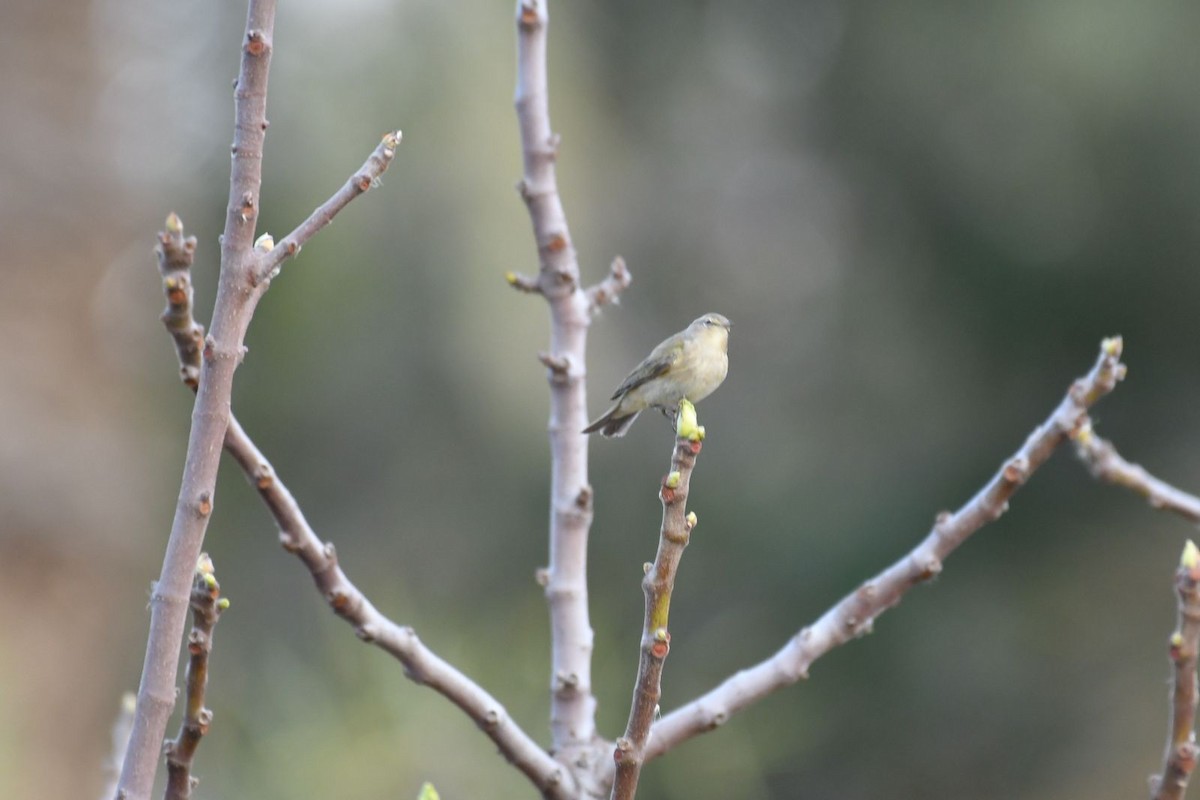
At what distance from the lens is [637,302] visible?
403 inches

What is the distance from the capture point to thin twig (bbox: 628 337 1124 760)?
7.13 ft

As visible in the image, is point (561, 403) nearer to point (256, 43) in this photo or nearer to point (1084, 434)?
point (1084, 434)

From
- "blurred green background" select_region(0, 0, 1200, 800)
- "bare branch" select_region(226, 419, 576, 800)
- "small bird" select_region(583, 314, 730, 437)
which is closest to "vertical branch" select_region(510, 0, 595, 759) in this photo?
"bare branch" select_region(226, 419, 576, 800)

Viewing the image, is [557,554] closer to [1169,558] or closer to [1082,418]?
[1082,418]

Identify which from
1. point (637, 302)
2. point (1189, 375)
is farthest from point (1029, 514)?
point (637, 302)

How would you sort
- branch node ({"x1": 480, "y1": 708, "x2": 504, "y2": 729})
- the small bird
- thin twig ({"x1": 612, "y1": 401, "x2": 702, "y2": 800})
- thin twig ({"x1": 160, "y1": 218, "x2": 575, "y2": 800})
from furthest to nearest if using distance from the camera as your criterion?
the small bird, branch node ({"x1": 480, "y1": 708, "x2": 504, "y2": 729}), thin twig ({"x1": 160, "y1": 218, "x2": 575, "y2": 800}), thin twig ({"x1": 612, "y1": 401, "x2": 702, "y2": 800})

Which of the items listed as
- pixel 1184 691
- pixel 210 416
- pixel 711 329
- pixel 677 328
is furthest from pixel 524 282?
pixel 677 328

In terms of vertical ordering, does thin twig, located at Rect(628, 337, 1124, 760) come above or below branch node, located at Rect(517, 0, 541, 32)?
below

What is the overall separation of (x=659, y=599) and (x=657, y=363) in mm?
Answer: 1705

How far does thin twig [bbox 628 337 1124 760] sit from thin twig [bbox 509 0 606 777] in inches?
8.2

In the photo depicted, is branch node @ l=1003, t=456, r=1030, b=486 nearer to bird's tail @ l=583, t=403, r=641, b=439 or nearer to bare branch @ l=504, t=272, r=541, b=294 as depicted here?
bare branch @ l=504, t=272, r=541, b=294

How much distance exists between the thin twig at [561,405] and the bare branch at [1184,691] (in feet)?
3.34

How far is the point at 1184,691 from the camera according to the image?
1.66 metres

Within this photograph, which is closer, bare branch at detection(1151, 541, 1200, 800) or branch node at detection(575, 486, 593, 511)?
bare branch at detection(1151, 541, 1200, 800)
